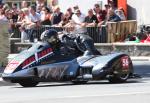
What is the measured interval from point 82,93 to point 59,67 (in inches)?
119

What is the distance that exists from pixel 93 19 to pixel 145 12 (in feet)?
10.1

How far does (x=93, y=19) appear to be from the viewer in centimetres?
2897

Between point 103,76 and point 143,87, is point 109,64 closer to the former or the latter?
point 103,76

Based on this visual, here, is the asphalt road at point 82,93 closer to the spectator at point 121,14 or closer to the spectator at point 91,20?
the spectator at point 91,20

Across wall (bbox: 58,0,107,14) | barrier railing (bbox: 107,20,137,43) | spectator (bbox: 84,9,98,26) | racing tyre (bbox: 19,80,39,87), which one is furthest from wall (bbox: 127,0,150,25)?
racing tyre (bbox: 19,80,39,87)

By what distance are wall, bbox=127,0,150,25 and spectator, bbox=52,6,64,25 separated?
10.9ft

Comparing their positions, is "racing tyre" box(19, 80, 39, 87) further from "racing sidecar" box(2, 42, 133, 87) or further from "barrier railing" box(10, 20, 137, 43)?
"barrier railing" box(10, 20, 137, 43)

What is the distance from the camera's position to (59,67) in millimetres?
18562

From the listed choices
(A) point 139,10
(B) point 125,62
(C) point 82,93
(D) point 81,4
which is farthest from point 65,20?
(C) point 82,93

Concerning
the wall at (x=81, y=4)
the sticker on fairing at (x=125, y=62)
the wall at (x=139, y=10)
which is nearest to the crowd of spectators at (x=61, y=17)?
the wall at (x=139, y=10)

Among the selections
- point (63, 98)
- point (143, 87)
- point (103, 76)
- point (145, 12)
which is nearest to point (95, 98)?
point (63, 98)

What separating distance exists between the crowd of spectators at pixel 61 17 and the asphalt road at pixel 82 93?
349 inches

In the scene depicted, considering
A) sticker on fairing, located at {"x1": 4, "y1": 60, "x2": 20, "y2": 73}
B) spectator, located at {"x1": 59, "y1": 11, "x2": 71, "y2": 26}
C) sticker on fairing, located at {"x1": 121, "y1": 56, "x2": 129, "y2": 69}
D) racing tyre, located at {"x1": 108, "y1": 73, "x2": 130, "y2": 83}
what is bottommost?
racing tyre, located at {"x1": 108, "y1": 73, "x2": 130, "y2": 83}

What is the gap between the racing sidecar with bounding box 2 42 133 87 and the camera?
59.4ft
